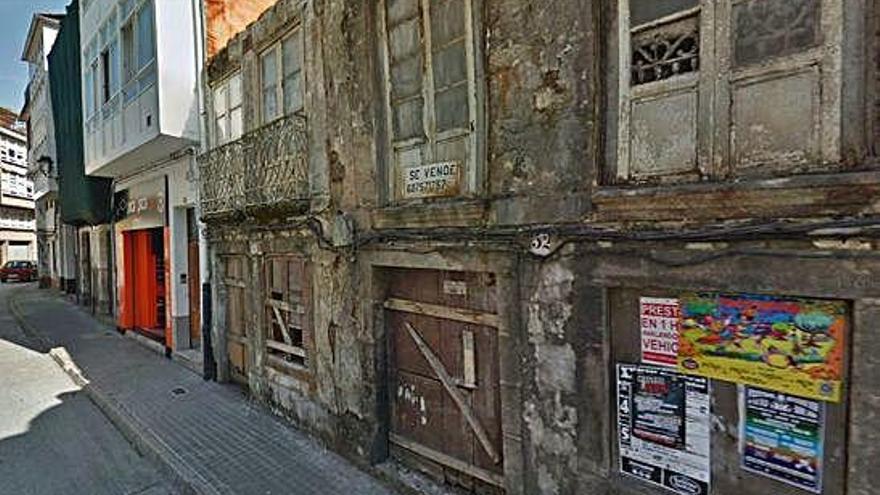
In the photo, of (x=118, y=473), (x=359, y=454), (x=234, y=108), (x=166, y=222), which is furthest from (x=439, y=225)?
(x=166, y=222)

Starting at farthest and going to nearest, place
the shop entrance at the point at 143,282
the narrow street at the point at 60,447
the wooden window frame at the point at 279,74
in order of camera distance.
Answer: the shop entrance at the point at 143,282 < the wooden window frame at the point at 279,74 < the narrow street at the point at 60,447

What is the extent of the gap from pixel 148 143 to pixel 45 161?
570 inches

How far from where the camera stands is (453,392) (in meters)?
5.17

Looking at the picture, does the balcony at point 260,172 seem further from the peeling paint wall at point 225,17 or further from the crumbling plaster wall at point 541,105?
the crumbling plaster wall at point 541,105

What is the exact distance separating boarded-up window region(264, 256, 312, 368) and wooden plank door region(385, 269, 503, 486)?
1775 millimetres

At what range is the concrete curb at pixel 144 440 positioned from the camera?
18.8 feet

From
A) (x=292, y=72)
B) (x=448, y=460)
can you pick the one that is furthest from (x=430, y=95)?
(x=448, y=460)

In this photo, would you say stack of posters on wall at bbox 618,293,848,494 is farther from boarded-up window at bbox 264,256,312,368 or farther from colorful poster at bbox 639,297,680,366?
boarded-up window at bbox 264,256,312,368

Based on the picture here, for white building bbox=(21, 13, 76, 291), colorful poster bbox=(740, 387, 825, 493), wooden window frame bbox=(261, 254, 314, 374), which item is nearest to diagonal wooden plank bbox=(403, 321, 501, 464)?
wooden window frame bbox=(261, 254, 314, 374)

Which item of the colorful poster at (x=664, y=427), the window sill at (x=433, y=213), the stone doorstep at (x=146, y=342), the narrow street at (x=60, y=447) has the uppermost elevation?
the window sill at (x=433, y=213)

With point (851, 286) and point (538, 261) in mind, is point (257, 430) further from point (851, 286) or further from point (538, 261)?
point (851, 286)

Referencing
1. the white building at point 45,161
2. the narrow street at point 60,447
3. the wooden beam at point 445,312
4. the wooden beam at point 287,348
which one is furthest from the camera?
the white building at point 45,161

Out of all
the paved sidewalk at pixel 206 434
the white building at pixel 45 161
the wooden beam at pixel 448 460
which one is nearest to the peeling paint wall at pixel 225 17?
the paved sidewalk at pixel 206 434

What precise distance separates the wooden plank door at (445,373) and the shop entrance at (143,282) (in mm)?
10410
